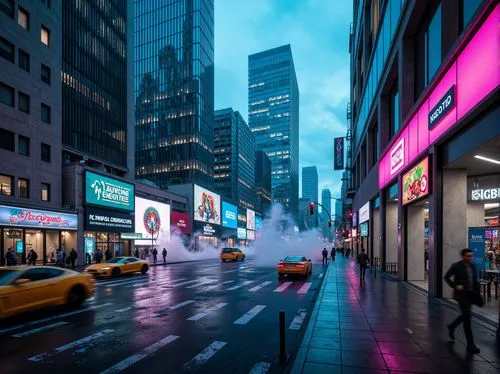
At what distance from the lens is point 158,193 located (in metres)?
55.8

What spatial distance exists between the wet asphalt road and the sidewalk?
0.57m

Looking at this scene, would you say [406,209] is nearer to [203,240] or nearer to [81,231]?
[81,231]

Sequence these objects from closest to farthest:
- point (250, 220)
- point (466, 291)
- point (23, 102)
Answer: point (466, 291) < point (23, 102) < point (250, 220)

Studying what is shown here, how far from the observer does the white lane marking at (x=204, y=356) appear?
665 centimetres

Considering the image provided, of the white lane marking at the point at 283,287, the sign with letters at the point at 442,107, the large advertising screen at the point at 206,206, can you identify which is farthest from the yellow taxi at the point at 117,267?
the large advertising screen at the point at 206,206

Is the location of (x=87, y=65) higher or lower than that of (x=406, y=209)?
higher

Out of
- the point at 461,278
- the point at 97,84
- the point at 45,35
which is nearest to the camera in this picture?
the point at 461,278

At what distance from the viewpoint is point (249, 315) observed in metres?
11.3

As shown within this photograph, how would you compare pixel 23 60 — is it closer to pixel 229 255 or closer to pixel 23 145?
pixel 23 145

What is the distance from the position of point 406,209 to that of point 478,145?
30.1 feet

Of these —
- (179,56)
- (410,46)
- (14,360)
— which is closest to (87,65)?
(410,46)

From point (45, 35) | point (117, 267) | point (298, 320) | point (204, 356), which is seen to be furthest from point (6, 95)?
point (204, 356)

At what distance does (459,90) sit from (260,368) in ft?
31.8

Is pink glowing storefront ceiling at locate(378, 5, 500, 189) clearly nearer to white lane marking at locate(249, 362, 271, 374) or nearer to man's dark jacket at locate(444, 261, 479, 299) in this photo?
man's dark jacket at locate(444, 261, 479, 299)
